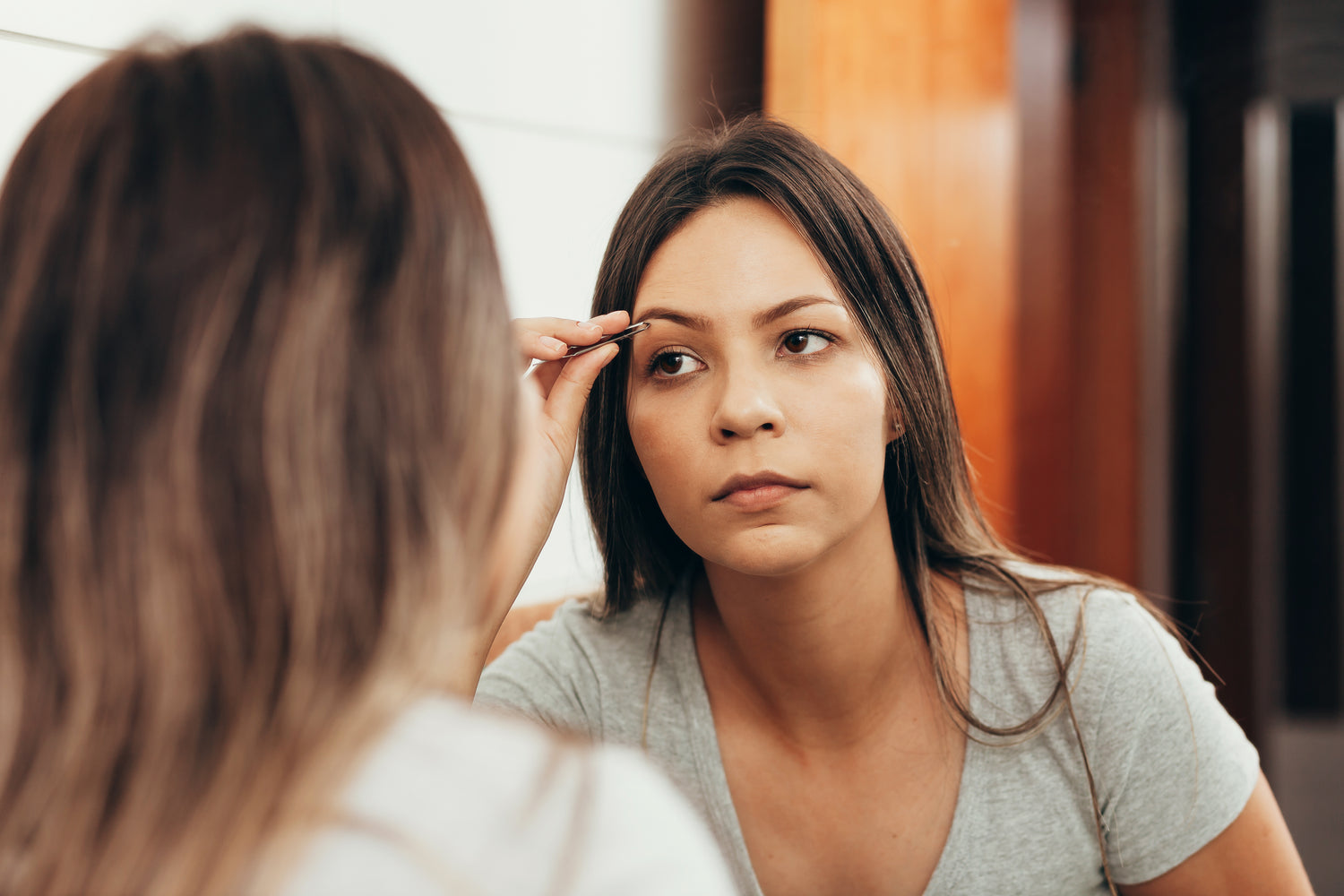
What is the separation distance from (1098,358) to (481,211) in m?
1.94

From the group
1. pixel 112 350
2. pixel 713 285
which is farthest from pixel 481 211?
pixel 713 285

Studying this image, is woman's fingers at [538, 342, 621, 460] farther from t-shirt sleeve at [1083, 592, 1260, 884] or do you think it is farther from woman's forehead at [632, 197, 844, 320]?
t-shirt sleeve at [1083, 592, 1260, 884]

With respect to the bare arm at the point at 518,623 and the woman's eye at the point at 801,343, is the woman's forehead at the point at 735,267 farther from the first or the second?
the bare arm at the point at 518,623

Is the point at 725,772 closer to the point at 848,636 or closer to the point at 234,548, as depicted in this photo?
the point at 848,636

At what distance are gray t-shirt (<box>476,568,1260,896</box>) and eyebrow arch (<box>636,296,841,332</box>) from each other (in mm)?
377

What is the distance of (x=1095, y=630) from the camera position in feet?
3.30

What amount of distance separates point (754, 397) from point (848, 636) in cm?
29

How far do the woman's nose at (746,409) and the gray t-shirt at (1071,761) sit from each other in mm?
331

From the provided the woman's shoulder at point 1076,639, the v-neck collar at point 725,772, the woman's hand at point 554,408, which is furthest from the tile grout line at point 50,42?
the woman's shoulder at point 1076,639

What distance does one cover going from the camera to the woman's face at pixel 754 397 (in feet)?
2.97

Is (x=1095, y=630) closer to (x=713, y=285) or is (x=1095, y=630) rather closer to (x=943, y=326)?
(x=713, y=285)

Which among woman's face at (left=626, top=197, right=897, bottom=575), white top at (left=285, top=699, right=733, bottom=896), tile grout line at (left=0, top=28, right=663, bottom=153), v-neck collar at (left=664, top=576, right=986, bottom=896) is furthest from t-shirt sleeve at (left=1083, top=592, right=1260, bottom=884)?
tile grout line at (left=0, top=28, right=663, bottom=153)

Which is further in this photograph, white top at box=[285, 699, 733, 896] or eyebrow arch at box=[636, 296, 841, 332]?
eyebrow arch at box=[636, 296, 841, 332]

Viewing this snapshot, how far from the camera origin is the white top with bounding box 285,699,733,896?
1.35 feet
